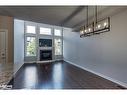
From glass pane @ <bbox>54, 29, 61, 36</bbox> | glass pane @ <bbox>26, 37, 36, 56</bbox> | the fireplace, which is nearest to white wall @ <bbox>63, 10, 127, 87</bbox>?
the fireplace

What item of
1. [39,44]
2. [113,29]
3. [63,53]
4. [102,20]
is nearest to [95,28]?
[113,29]

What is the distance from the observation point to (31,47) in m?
10.7

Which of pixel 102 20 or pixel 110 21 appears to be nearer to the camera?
pixel 110 21

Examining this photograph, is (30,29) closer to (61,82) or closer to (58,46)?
(58,46)

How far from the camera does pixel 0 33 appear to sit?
5.89m

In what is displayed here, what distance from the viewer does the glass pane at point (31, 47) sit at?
1055 centimetres

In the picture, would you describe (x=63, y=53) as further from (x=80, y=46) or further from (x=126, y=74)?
(x=126, y=74)

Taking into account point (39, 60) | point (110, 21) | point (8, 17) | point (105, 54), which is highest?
point (8, 17)

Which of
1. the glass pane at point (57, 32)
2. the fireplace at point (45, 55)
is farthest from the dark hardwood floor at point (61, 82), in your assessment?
the glass pane at point (57, 32)

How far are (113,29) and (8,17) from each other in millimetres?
4618

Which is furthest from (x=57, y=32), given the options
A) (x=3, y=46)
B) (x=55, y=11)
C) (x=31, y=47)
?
(x=55, y=11)

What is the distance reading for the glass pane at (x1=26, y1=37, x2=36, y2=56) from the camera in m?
10.5

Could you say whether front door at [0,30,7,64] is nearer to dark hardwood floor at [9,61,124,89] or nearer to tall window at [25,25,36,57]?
dark hardwood floor at [9,61,124,89]

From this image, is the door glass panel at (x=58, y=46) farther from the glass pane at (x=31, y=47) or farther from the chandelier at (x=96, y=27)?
the chandelier at (x=96, y=27)
